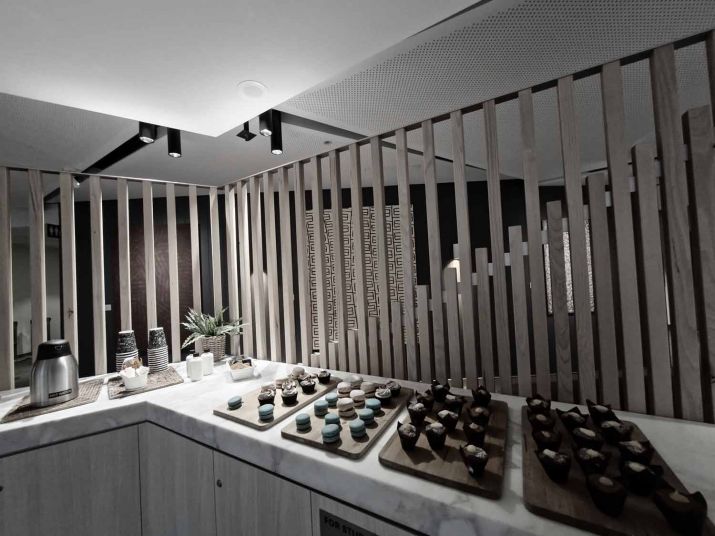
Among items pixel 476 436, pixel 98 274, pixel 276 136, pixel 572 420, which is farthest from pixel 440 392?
pixel 98 274

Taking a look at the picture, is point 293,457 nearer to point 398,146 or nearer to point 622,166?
point 398,146

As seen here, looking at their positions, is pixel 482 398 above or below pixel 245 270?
below

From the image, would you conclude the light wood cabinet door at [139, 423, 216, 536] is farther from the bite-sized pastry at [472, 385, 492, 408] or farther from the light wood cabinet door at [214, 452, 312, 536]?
the bite-sized pastry at [472, 385, 492, 408]

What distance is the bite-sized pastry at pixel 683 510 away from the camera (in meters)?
0.57

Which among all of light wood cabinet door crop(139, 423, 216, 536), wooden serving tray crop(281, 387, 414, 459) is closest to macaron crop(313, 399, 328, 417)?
wooden serving tray crop(281, 387, 414, 459)

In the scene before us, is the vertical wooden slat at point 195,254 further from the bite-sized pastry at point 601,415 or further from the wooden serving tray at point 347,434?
the bite-sized pastry at point 601,415

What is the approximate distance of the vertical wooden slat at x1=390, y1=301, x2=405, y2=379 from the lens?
1.55 meters

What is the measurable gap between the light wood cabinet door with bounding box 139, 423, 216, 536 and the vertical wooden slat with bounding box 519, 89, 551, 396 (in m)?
1.35

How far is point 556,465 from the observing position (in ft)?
2.39

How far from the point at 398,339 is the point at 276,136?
135 cm

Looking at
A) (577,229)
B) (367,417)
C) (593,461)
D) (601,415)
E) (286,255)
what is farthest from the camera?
(286,255)

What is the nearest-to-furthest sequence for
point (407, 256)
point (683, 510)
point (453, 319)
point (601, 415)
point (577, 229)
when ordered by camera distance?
point (683, 510) < point (601, 415) < point (577, 229) < point (453, 319) < point (407, 256)

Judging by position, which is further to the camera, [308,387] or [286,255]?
[286,255]

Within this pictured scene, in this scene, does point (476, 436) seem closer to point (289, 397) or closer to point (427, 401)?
point (427, 401)
